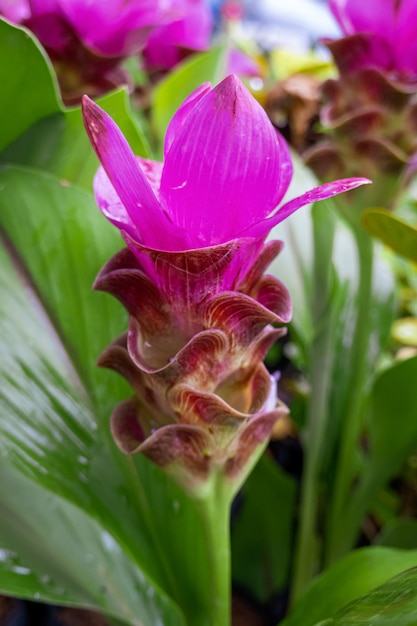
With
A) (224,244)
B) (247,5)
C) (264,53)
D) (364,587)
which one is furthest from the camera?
(247,5)

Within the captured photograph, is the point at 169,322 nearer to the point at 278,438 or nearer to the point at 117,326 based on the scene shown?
the point at 117,326

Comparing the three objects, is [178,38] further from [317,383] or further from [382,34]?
[317,383]

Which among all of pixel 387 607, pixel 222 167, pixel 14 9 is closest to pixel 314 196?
pixel 222 167

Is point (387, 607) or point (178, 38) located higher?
point (178, 38)

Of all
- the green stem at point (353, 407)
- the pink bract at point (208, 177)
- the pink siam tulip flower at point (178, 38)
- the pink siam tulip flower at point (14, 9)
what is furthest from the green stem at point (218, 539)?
the pink siam tulip flower at point (178, 38)

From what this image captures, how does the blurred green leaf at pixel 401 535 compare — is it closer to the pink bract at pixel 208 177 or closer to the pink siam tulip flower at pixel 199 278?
the pink siam tulip flower at pixel 199 278

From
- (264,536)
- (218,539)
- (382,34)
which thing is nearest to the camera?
(218,539)

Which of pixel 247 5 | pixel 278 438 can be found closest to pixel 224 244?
pixel 278 438
